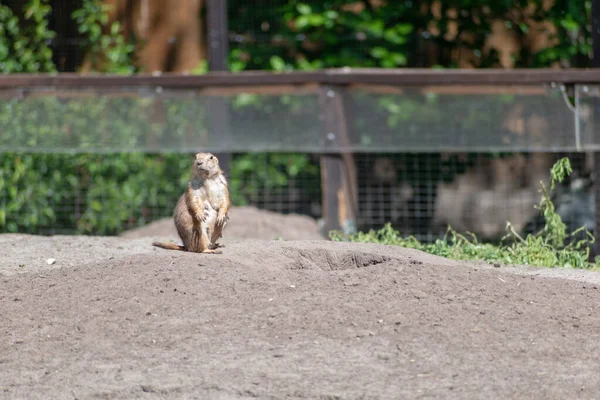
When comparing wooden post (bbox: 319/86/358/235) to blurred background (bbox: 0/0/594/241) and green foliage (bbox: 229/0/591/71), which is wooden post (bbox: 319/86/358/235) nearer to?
blurred background (bbox: 0/0/594/241)

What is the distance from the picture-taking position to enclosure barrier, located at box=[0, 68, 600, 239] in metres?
8.48

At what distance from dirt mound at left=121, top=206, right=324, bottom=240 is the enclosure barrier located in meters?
0.29

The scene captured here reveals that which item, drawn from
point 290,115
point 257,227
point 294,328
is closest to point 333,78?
point 290,115

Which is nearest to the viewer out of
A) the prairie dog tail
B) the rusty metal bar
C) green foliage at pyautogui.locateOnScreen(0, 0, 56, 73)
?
Answer: the prairie dog tail

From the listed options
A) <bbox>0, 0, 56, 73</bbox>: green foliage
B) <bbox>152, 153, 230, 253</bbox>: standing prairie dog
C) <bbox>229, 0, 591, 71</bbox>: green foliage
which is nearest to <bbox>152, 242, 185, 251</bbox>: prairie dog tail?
<bbox>152, 153, 230, 253</bbox>: standing prairie dog

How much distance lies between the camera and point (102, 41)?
1074 cm

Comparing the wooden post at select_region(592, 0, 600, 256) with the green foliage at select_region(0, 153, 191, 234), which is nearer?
the wooden post at select_region(592, 0, 600, 256)

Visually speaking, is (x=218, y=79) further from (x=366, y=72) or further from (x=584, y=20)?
(x=584, y=20)

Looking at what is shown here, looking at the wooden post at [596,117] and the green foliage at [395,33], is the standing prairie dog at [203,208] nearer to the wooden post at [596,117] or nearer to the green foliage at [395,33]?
the wooden post at [596,117]

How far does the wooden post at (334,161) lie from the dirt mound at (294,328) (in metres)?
2.87

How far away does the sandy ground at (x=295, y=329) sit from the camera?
4.19m

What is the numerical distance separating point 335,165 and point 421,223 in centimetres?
117

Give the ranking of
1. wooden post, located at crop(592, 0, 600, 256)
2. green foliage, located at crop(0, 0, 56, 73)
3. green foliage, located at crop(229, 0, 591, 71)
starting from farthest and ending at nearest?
green foliage, located at crop(0, 0, 56, 73), green foliage, located at crop(229, 0, 591, 71), wooden post, located at crop(592, 0, 600, 256)

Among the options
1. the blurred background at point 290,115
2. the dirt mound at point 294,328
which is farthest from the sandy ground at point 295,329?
the blurred background at point 290,115
